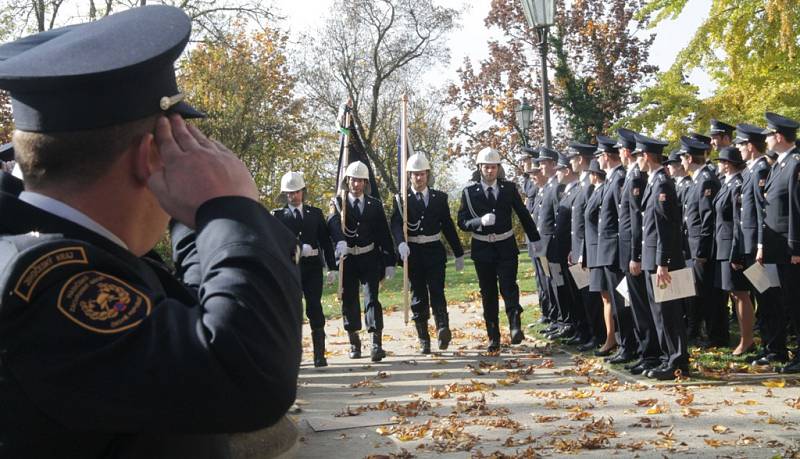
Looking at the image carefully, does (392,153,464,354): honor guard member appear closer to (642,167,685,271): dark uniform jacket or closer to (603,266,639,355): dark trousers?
(603,266,639,355): dark trousers

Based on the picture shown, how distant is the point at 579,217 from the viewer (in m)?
11.4

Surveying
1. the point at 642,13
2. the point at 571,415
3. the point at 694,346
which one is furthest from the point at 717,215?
the point at 642,13

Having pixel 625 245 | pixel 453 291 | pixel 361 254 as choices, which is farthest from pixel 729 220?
pixel 453 291

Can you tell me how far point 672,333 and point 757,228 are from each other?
1724mm

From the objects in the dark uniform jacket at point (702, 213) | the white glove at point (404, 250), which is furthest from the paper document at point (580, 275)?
the white glove at point (404, 250)

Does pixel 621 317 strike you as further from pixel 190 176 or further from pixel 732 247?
pixel 190 176

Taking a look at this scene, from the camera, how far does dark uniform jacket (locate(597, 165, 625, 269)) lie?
991cm

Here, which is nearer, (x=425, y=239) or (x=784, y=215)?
(x=784, y=215)

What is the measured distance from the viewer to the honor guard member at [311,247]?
1123cm

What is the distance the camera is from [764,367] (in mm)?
9000

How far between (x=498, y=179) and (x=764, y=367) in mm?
4454

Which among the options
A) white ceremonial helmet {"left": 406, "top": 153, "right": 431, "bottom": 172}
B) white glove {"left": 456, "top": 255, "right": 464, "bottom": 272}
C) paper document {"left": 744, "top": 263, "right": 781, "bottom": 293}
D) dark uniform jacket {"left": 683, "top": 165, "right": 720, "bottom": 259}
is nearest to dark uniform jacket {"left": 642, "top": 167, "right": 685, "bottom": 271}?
paper document {"left": 744, "top": 263, "right": 781, "bottom": 293}

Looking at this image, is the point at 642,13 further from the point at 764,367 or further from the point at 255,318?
the point at 255,318

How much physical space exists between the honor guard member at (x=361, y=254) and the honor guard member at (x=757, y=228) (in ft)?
14.8
